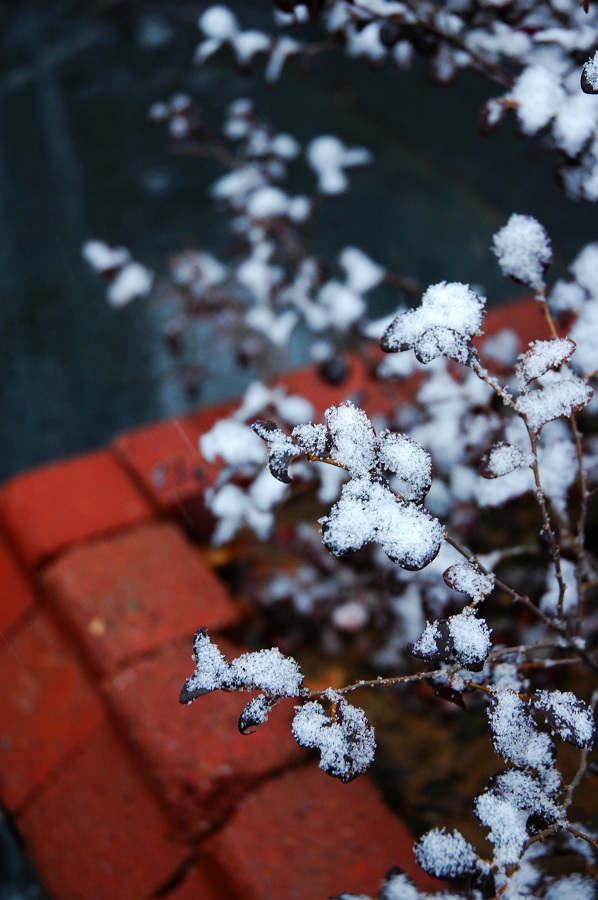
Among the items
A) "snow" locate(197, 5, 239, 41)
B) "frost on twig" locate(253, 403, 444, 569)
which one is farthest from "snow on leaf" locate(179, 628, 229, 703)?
"snow" locate(197, 5, 239, 41)

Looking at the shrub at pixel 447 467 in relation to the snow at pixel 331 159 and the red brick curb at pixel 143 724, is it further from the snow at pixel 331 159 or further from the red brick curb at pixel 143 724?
the red brick curb at pixel 143 724

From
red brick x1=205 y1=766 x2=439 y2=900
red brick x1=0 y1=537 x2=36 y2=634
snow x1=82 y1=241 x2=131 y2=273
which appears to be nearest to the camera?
red brick x1=205 y1=766 x2=439 y2=900

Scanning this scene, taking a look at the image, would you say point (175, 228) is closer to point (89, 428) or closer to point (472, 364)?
point (89, 428)

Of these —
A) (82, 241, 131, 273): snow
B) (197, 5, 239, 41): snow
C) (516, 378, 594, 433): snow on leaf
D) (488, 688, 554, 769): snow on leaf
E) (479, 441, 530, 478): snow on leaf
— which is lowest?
(488, 688, 554, 769): snow on leaf

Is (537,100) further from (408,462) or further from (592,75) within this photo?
(408,462)

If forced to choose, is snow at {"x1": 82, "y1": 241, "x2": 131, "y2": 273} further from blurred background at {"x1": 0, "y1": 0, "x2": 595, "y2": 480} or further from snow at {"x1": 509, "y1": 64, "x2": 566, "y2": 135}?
snow at {"x1": 509, "y1": 64, "x2": 566, "y2": 135}

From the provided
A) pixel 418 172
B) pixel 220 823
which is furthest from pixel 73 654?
pixel 418 172
